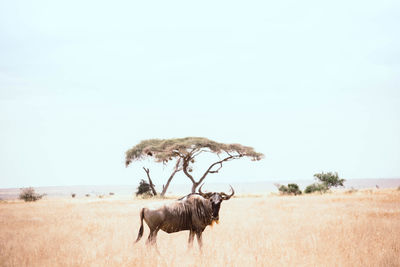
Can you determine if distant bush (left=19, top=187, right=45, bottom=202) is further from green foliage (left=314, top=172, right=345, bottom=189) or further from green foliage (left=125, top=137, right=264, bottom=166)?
green foliage (left=314, top=172, right=345, bottom=189)

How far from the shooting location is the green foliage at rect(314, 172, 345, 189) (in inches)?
1813

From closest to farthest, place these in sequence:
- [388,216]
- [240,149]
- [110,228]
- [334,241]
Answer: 1. [334,241]
2. [110,228]
3. [388,216]
4. [240,149]

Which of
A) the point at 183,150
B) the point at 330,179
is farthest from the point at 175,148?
the point at 330,179

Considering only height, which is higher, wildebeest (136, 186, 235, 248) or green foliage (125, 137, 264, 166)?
green foliage (125, 137, 264, 166)

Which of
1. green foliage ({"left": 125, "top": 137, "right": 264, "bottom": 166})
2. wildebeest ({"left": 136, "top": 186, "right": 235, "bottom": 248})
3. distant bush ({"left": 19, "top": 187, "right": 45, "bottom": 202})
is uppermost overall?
green foliage ({"left": 125, "top": 137, "right": 264, "bottom": 166})

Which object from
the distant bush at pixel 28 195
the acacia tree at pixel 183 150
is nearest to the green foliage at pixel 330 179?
the acacia tree at pixel 183 150

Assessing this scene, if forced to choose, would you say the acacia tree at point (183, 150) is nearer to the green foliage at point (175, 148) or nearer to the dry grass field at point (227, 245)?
the green foliage at point (175, 148)

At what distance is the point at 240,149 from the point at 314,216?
22.1m

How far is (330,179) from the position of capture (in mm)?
46344

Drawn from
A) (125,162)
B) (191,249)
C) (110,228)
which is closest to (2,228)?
(110,228)

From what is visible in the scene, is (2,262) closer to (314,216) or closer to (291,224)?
(291,224)

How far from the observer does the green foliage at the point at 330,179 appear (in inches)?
1813

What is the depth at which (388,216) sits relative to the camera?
49.9 feet

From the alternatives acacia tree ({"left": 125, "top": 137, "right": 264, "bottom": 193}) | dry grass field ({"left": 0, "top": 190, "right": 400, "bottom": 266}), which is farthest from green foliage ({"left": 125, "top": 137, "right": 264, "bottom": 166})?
dry grass field ({"left": 0, "top": 190, "right": 400, "bottom": 266})
